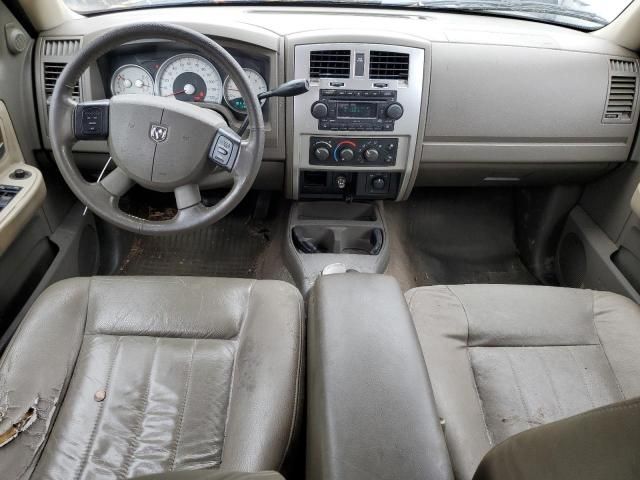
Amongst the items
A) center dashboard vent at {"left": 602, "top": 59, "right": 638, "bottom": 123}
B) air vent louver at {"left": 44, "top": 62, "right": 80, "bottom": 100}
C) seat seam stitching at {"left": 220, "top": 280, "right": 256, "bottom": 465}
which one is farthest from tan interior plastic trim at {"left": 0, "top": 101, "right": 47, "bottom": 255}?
center dashboard vent at {"left": 602, "top": 59, "right": 638, "bottom": 123}

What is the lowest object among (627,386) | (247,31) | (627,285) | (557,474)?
(627,285)

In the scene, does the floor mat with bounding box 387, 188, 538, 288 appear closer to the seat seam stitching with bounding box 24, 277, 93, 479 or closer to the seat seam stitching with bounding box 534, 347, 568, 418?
the seat seam stitching with bounding box 534, 347, 568, 418

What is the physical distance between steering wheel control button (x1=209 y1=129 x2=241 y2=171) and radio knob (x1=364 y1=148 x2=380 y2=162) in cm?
60

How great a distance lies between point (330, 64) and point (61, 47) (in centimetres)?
88

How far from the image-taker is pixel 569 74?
1677 millimetres

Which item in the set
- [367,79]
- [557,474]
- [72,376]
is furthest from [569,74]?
[72,376]

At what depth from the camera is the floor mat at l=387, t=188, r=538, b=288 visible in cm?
232

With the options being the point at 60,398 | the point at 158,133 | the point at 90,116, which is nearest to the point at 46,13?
the point at 90,116

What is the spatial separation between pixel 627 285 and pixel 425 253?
834 millimetres

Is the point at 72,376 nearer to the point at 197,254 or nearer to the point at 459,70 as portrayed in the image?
the point at 197,254

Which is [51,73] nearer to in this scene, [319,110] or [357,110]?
[319,110]

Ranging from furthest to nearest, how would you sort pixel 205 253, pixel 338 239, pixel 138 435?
pixel 205 253
pixel 338 239
pixel 138 435

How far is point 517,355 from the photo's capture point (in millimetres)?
1250

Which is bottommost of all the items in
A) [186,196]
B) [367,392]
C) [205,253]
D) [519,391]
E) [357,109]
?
[205,253]
